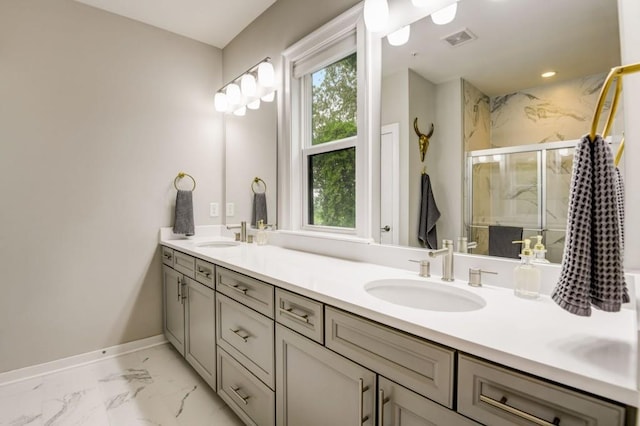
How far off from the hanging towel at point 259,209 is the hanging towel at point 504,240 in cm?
159

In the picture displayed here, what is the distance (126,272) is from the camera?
2.41m

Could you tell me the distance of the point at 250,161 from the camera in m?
2.55

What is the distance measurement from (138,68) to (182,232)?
132cm

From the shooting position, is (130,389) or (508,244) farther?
(130,389)

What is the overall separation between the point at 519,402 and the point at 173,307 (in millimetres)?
2284

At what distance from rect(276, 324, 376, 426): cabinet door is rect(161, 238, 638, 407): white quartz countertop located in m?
0.18

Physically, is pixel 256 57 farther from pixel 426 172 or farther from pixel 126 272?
pixel 126 272

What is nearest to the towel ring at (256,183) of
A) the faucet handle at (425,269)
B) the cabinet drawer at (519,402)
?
the faucet handle at (425,269)

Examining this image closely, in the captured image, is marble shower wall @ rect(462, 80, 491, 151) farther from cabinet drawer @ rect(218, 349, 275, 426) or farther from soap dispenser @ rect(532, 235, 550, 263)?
cabinet drawer @ rect(218, 349, 275, 426)

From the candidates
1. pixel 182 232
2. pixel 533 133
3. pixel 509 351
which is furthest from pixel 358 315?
pixel 182 232

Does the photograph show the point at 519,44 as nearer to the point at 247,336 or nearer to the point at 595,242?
the point at 595,242

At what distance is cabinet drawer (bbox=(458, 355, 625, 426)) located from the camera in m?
0.55

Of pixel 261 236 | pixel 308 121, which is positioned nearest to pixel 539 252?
pixel 308 121

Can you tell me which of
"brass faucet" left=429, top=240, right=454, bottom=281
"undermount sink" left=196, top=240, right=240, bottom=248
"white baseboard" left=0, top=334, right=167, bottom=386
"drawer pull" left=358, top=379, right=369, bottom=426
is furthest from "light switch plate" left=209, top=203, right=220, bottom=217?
"drawer pull" left=358, top=379, right=369, bottom=426
